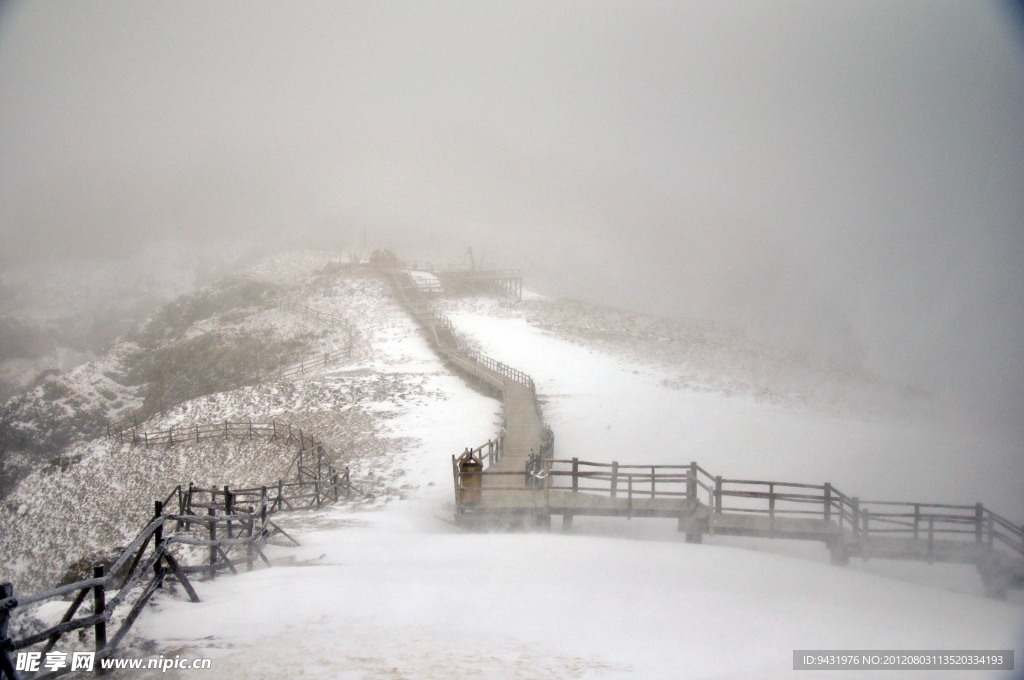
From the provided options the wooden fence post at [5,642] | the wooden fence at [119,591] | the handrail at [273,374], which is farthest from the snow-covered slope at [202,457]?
the wooden fence post at [5,642]

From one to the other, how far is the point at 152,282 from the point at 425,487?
92216mm

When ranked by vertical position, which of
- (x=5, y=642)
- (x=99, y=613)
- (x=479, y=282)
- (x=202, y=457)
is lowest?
(x=202, y=457)

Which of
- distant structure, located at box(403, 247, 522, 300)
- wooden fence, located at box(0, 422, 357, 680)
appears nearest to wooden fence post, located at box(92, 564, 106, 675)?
wooden fence, located at box(0, 422, 357, 680)

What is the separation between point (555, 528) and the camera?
17.0 m

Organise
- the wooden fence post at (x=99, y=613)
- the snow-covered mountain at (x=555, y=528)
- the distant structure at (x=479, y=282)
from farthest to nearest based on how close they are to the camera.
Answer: the distant structure at (x=479, y=282) < the snow-covered mountain at (x=555, y=528) < the wooden fence post at (x=99, y=613)

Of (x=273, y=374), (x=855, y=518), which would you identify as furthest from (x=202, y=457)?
(x=855, y=518)

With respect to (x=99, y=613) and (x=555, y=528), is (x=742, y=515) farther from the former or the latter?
(x=99, y=613)

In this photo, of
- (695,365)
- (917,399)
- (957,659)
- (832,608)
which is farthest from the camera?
(695,365)

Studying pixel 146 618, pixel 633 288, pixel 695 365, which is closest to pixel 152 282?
pixel 633 288

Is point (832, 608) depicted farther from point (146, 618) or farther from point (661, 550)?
point (146, 618)

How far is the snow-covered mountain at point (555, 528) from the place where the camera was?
8383mm

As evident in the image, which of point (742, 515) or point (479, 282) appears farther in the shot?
point (479, 282)

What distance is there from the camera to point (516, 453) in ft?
70.0

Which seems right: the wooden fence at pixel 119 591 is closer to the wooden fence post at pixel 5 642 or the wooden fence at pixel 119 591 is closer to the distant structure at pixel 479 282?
the wooden fence post at pixel 5 642
